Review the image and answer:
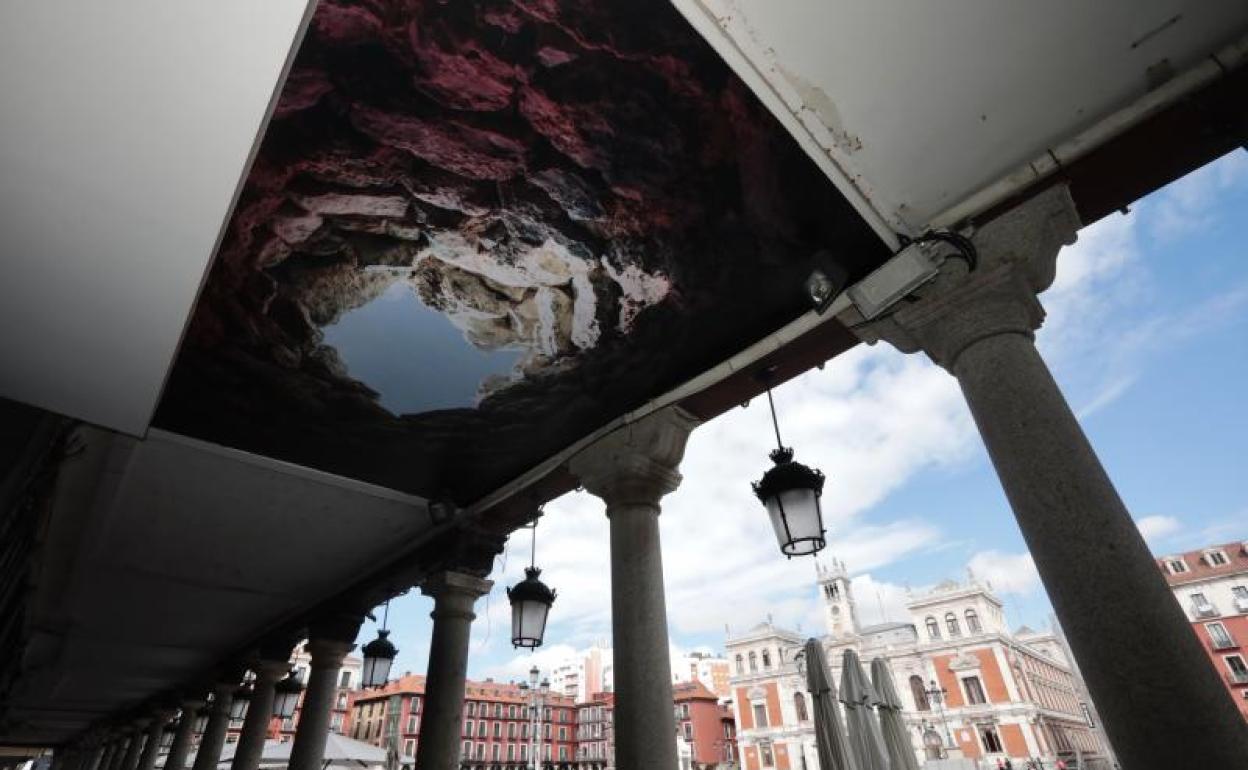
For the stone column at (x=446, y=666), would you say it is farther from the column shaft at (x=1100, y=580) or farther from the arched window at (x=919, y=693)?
the arched window at (x=919, y=693)

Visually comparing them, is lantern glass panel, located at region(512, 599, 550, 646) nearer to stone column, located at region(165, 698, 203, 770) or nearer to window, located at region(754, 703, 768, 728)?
stone column, located at region(165, 698, 203, 770)

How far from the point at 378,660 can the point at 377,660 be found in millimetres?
16

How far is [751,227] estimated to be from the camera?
3438mm

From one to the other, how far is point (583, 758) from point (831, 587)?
40217 mm

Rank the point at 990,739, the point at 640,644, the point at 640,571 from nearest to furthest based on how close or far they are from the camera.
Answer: the point at 640,644, the point at 640,571, the point at 990,739

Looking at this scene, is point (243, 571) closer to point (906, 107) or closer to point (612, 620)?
point (612, 620)

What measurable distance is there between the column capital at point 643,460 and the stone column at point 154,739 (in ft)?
63.8

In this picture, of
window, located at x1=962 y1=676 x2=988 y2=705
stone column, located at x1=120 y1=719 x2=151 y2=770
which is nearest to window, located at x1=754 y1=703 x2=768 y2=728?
window, located at x1=962 y1=676 x2=988 y2=705

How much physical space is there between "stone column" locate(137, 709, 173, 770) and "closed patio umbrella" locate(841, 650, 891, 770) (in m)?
18.6

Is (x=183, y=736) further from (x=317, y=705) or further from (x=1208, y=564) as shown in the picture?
(x=1208, y=564)

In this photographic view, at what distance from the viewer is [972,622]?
52000 mm

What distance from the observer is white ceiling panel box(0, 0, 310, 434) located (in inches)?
88.7

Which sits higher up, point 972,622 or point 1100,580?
point 972,622

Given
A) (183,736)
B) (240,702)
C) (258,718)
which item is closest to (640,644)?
(258,718)
